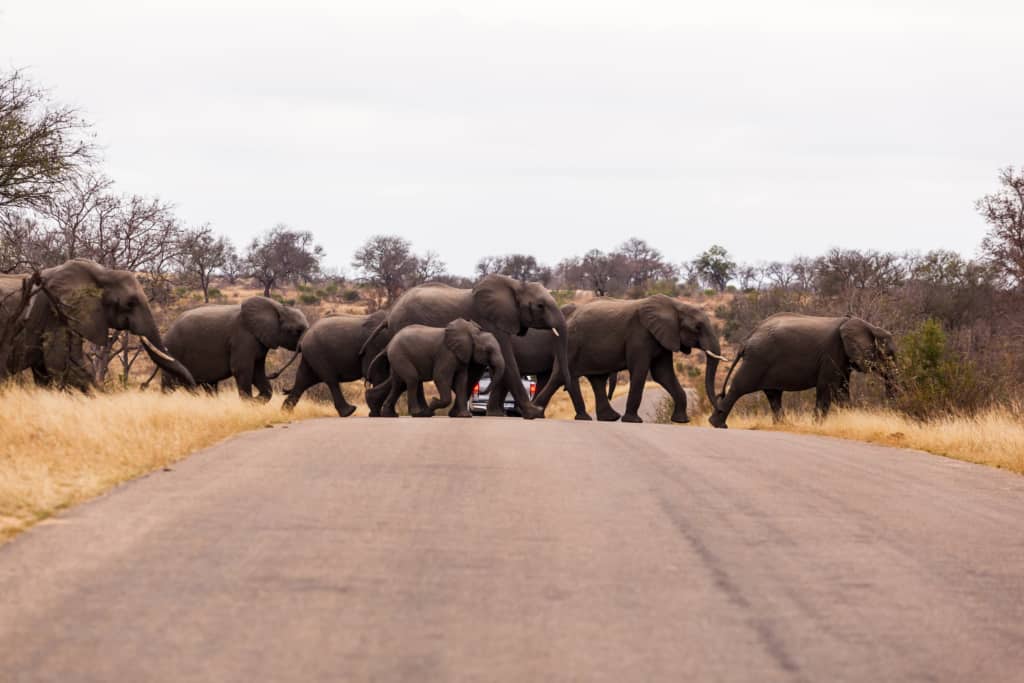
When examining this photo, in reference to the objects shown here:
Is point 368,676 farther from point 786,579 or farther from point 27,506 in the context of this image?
point 27,506

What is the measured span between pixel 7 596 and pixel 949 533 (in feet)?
20.3

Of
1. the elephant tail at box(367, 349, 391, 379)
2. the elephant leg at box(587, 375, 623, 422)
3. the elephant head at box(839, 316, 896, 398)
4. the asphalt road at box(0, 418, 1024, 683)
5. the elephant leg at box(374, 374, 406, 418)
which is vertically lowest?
the elephant leg at box(587, 375, 623, 422)

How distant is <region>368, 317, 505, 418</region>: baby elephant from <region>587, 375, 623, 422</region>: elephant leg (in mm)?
4307

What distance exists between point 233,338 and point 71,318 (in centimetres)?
785

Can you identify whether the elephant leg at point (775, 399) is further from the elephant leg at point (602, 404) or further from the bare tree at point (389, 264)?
the bare tree at point (389, 264)

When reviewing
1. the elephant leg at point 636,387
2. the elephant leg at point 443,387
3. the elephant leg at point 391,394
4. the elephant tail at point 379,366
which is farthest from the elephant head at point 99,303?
the elephant leg at point 636,387

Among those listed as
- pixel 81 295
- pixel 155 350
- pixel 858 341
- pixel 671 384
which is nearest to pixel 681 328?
pixel 671 384

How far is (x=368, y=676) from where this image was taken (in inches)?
214

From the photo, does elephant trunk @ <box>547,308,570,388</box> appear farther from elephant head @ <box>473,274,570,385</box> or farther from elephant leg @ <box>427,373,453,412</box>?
elephant leg @ <box>427,373,453,412</box>

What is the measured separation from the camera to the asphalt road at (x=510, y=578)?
5785 mm

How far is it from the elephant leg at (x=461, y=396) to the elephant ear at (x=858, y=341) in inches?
306

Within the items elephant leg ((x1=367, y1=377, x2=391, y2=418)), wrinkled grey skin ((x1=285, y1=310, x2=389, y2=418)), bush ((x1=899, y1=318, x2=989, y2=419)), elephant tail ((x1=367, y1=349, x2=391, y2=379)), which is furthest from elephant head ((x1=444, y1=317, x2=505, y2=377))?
bush ((x1=899, y1=318, x2=989, y2=419))

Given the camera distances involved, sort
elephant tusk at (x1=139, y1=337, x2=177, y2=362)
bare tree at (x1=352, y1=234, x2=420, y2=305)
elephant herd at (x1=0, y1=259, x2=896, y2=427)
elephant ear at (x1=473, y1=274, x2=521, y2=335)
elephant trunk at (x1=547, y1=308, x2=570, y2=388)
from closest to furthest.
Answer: elephant tusk at (x1=139, y1=337, x2=177, y2=362) < elephant herd at (x1=0, y1=259, x2=896, y2=427) < elephant ear at (x1=473, y1=274, x2=521, y2=335) < elephant trunk at (x1=547, y1=308, x2=570, y2=388) < bare tree at (x1=352, y1=234, x2=420, y2=305)

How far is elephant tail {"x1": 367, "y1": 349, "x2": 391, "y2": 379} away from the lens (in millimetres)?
29531
